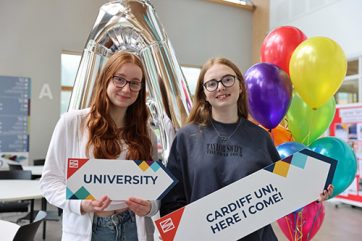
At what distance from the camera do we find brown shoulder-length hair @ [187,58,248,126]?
1.25 metres

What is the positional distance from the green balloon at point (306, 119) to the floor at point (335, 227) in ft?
6.09

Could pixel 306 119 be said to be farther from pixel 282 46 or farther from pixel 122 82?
pixel 122 82

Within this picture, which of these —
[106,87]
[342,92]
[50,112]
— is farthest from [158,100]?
[342,92]

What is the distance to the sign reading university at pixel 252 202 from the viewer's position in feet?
3.67

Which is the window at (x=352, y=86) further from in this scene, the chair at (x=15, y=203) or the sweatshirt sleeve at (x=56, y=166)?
the sweatshirt sleeve at (x=56, y=166)

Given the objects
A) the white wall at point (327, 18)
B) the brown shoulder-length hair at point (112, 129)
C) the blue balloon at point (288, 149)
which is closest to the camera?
the brown shoulder-length hair at point (112, 129)

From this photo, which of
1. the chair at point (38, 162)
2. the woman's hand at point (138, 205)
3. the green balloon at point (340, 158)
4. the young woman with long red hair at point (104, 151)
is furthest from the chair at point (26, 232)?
the chair at point (38, 162)

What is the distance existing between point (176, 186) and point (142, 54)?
3.45 ft

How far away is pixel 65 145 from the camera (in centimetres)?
117

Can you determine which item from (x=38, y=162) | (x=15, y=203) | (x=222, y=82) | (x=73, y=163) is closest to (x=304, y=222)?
(x=222, y=82)

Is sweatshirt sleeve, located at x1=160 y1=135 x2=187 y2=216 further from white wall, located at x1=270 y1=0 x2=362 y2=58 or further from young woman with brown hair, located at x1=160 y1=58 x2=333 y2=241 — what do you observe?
white wall, located at x1=270 y1=0 x2=362 y2=58

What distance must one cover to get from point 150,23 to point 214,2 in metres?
6.29

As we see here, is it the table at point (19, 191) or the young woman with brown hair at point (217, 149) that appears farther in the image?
the table at point (19, 191)

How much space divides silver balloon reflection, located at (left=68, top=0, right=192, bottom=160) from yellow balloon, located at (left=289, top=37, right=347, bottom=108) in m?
0.67
